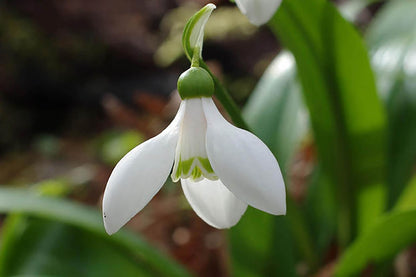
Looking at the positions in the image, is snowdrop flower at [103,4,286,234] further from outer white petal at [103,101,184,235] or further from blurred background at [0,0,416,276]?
blurred background at [0,0,416,276]

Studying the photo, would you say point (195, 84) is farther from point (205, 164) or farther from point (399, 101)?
point (399, 101)

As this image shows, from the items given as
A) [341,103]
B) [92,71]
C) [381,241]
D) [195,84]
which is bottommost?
[381,241]

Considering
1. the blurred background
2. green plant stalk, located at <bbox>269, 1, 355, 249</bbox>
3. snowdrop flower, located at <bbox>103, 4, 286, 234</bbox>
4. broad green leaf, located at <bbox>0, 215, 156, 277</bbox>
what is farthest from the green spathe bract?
the blurred background

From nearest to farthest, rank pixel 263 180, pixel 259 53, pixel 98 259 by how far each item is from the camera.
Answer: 1. pixel 263 180
2. pixel 98 259
3. pixel 259 53

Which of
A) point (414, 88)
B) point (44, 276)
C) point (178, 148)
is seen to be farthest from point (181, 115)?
point (414, 88)

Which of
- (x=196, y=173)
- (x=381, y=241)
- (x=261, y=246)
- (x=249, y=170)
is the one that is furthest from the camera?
Answer: (x=261, y=246)

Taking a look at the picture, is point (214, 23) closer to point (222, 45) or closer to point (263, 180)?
point (222, 45)

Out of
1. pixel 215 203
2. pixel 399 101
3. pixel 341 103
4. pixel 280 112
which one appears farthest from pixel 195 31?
pixel 399 101
